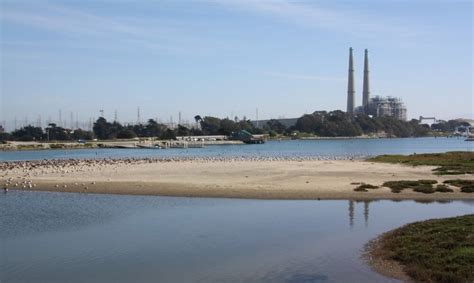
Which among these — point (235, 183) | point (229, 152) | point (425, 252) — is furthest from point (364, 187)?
point (229, 152)

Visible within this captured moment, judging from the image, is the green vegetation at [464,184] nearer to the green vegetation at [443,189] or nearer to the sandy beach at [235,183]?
the sandy beach at [235,183]

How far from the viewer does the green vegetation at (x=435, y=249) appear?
48.1 feet

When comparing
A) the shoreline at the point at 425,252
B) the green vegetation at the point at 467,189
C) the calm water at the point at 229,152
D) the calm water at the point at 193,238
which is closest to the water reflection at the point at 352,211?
the calm water at the point at 193,238

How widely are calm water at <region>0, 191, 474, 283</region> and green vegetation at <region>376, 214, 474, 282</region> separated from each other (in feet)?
3.53

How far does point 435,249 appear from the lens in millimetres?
16688

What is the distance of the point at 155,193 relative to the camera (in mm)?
36531

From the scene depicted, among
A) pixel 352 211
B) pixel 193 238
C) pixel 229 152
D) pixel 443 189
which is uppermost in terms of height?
pixel 443 189

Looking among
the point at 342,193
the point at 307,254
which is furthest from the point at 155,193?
the point at 307,254

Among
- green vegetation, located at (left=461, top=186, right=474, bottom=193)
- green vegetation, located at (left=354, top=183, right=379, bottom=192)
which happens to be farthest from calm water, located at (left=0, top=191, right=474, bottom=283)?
green vegetation, located at (left=354, top=183, right=379, bottom=192)

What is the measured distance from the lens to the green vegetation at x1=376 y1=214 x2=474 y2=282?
48.1 ft

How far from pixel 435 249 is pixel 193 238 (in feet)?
29.5

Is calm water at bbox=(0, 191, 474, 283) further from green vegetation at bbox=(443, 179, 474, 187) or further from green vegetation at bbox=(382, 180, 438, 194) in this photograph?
green vegetation at bbox=(443, 179, 474, 187)

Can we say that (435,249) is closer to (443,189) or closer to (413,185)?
(443,189)

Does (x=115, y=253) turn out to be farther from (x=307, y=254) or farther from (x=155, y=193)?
(x=155, y=193)
